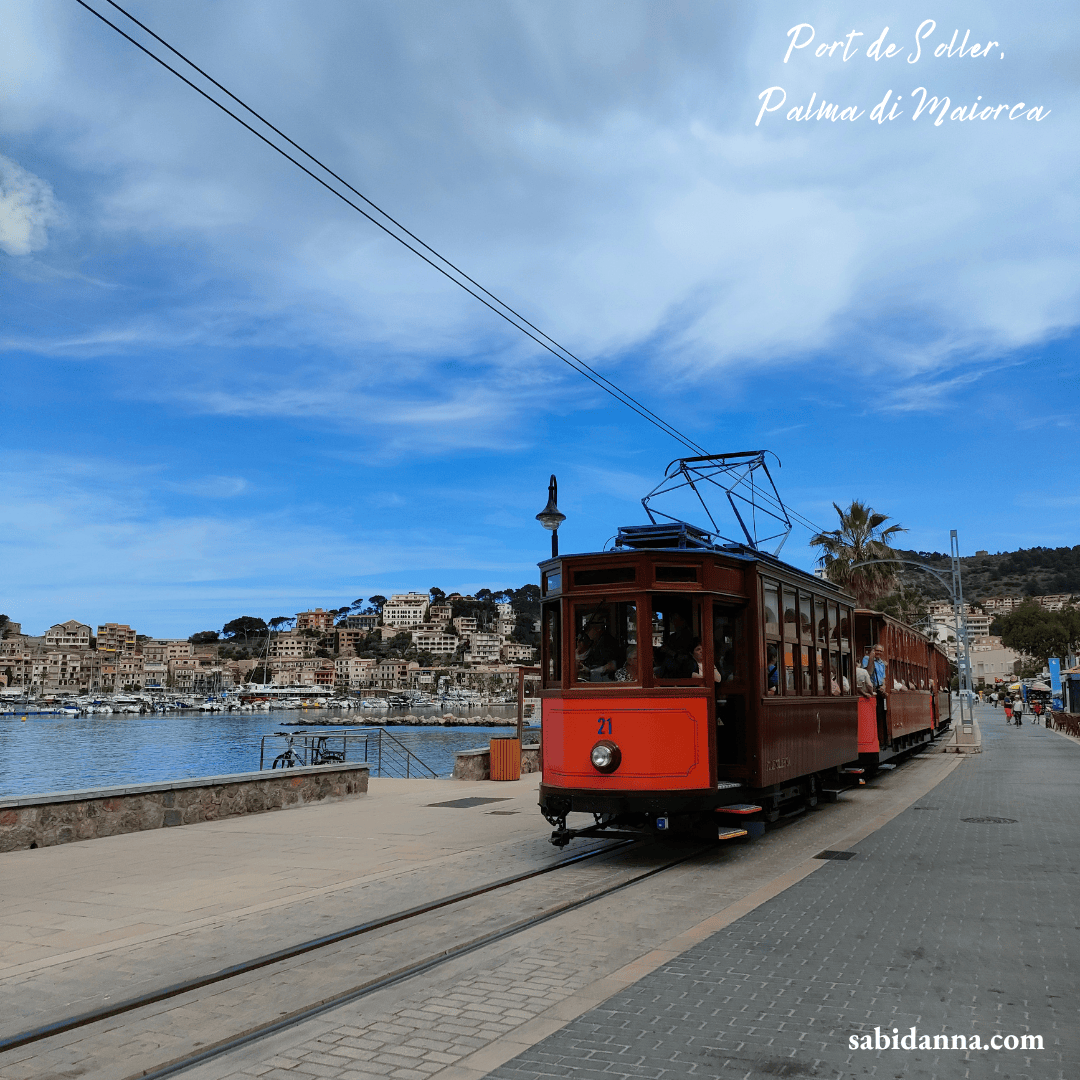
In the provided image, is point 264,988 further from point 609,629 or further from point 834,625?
point 834,625

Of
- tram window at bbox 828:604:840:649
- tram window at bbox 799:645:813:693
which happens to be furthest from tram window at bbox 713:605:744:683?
tram window at bbox 828:604:840:649

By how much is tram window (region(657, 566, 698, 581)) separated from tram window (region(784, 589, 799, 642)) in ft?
7.06

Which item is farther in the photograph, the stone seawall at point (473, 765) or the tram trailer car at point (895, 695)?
the stone seawall at point (473, 765)

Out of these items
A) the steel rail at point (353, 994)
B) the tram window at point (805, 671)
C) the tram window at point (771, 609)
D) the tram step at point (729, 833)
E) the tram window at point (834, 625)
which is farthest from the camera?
the tram window at point (834, 625)

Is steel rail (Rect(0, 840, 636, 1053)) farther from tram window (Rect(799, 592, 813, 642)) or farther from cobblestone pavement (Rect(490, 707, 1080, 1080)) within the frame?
tram window (Rect(799, 592, 813, 642))

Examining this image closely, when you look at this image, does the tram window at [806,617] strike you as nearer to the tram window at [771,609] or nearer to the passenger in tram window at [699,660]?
the tram window at [771,609]

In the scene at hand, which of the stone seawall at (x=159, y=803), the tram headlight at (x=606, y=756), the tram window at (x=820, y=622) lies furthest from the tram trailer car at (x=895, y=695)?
the stone seawall at (x=159, y=803)

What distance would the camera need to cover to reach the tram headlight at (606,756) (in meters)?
9.73

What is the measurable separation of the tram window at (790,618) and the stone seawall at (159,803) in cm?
733

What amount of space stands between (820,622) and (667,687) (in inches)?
165

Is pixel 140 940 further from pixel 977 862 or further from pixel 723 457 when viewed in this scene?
pixel 723 457

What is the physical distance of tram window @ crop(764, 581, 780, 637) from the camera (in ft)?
36.7

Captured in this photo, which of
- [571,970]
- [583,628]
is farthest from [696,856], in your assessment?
[571,970]

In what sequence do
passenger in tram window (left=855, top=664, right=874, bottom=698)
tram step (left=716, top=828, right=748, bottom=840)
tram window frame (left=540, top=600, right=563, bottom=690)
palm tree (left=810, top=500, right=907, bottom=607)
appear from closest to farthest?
tram step (left=716, top=828, right=748, bottom=840), tram window frame (left=540, top=600, right=563, bottom=690), passenger in tram window (left=855, top=664, right=874, bottom=698), palm tree (left=810, top=500, right=907, bottom=607)
